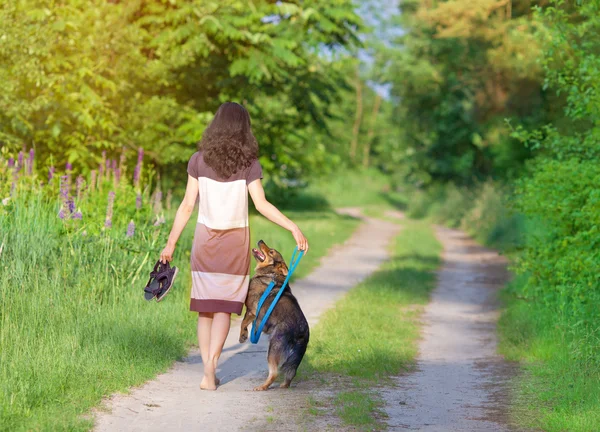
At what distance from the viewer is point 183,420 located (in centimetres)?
660

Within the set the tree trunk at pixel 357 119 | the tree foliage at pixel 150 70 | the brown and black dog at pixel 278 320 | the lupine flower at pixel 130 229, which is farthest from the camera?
the tree trunk at pixel 357 119

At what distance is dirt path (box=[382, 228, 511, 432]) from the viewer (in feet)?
23.1

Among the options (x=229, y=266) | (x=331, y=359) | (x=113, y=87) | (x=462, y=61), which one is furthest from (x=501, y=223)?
(x=229, y=266)

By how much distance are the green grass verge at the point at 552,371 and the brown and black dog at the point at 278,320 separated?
5.65ft

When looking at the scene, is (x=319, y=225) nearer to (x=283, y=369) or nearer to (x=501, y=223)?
(x=501, y=223)

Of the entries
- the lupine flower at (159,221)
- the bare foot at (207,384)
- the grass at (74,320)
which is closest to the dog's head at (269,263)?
the bare foot at (207,384)

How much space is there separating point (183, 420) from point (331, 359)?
2.65 m

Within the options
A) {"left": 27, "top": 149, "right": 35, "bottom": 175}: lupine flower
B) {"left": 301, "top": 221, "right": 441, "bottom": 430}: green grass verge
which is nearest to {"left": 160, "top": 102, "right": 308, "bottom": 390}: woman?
{"left": 301, "top": 221, "right": 441, "bottom": 430}: green grass verge

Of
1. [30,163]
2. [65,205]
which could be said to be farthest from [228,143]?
[30,163]

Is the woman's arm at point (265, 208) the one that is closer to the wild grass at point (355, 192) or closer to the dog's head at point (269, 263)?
the dog's head at point (269, 263)

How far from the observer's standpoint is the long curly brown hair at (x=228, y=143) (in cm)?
739

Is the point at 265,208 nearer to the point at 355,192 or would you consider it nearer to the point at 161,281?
the point at 161,281

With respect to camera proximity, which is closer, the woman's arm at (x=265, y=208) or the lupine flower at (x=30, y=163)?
the woman's arm at (x=265, y=208)

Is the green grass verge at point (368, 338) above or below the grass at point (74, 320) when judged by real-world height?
below
